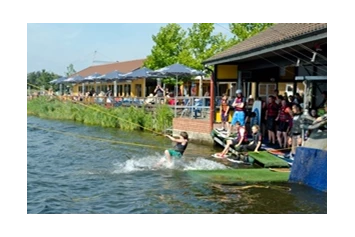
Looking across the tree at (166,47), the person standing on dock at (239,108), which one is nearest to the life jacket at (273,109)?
the person standing on dock at (239,108)

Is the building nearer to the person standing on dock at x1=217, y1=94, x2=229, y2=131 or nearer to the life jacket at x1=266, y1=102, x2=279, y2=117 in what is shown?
the life jacket at x1=266, y1=102, x2=279, y2=117

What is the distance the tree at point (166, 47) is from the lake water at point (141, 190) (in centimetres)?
2495

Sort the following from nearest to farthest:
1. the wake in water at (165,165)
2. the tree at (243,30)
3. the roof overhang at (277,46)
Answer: the roof overhang at (277,46), the wake in water at (165,165), the tree at (243,30)

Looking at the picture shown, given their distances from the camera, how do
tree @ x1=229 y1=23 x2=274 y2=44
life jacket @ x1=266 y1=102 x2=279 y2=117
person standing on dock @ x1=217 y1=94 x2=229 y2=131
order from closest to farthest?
life jacket @ x1=266 y1=102 x2=279 y2=117 → person standing on dock @ x1=217 y1=94 x2=229 y2=131 → tree @ x1=229 y1=23 x2=274 y2=44

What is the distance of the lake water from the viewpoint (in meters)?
9.75

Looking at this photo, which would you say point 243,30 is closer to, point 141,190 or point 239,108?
point 239,108

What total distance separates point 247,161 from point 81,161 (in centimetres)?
619

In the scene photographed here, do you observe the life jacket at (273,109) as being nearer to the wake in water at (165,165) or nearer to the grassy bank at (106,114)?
the wake in water at (165,165)

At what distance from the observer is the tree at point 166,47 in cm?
4303

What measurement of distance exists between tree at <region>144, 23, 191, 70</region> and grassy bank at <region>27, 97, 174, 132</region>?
356 inches

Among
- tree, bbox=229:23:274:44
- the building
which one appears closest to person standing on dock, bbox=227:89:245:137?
the building

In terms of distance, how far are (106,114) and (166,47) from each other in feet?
47.0

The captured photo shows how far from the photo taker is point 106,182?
12.7m
